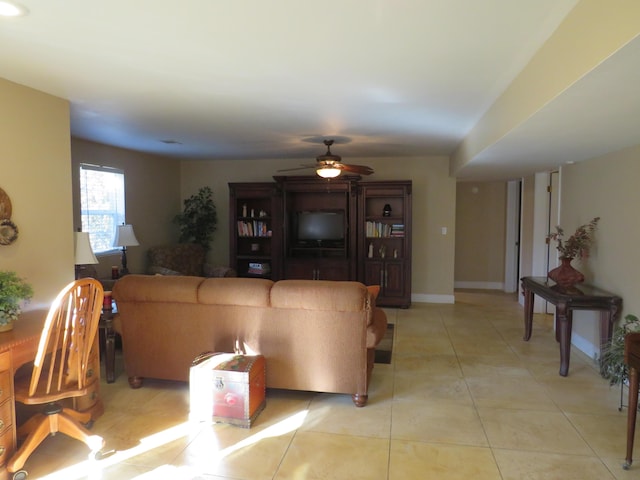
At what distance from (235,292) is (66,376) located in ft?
3.69

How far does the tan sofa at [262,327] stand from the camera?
2900 millimetres

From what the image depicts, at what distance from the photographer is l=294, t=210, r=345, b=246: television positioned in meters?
6.48

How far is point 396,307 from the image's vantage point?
20.2 ft

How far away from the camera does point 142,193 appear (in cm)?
615

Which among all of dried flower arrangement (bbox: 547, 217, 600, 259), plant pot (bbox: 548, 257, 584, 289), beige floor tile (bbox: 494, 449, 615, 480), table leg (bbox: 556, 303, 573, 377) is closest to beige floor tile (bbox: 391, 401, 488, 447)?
beige floor tile (bbox: 494, 449, 615, 480)

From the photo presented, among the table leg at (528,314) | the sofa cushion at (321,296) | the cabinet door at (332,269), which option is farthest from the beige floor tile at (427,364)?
the cabinet door at (332,269)

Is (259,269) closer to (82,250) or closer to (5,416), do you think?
(82,250)

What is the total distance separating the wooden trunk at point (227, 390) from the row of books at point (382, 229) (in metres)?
3.73

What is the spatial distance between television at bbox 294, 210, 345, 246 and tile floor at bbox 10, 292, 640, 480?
9.61ft

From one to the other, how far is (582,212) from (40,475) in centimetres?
495

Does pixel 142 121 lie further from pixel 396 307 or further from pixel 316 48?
pixel 396 307

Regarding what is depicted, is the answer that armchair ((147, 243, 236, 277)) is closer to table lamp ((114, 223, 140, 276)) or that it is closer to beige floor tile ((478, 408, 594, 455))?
table lamp ((114, 223, 140, 276))

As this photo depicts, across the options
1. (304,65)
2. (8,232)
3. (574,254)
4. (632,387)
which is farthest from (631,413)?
(8,232)

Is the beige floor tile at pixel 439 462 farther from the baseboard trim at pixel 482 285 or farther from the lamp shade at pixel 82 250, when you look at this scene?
the baseboard trim at pixel 482 285
